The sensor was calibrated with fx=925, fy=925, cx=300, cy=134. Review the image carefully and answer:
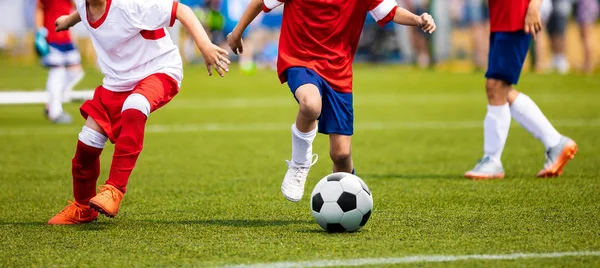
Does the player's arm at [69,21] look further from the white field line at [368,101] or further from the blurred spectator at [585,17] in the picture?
the blurred spectator at [585,17]

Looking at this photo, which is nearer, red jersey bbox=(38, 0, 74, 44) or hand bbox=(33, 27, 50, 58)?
hand bbox=(33, 27, 50, 58)

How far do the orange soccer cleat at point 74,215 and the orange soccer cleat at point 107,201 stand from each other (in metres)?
0.35

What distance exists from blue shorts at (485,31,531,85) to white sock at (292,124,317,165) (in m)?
2.07

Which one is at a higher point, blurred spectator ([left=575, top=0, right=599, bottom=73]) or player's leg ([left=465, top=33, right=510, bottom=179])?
player's leg ([left=465, top=33, right=510, bottom=179])

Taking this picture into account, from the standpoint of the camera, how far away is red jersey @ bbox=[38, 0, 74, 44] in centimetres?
1248

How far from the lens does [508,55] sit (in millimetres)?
7168

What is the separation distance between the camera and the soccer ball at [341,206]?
4930 mm

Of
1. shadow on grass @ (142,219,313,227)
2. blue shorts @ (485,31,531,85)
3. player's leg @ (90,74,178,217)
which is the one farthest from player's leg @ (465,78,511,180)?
player's leg @ (90,74,178,217)

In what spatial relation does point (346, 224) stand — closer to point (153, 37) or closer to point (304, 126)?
point (304, 126)

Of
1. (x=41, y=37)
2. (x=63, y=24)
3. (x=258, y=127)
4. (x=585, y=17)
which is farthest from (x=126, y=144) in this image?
(x=585, y=17)

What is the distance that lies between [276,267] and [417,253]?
71 centimetres

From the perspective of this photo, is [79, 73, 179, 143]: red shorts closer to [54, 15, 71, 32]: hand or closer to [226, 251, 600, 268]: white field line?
[54, 15, 71, 32]: hand

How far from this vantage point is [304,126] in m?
5.67

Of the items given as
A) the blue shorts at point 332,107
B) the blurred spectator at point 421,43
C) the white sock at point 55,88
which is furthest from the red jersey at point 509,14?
the blurred spectator at point 421,43
